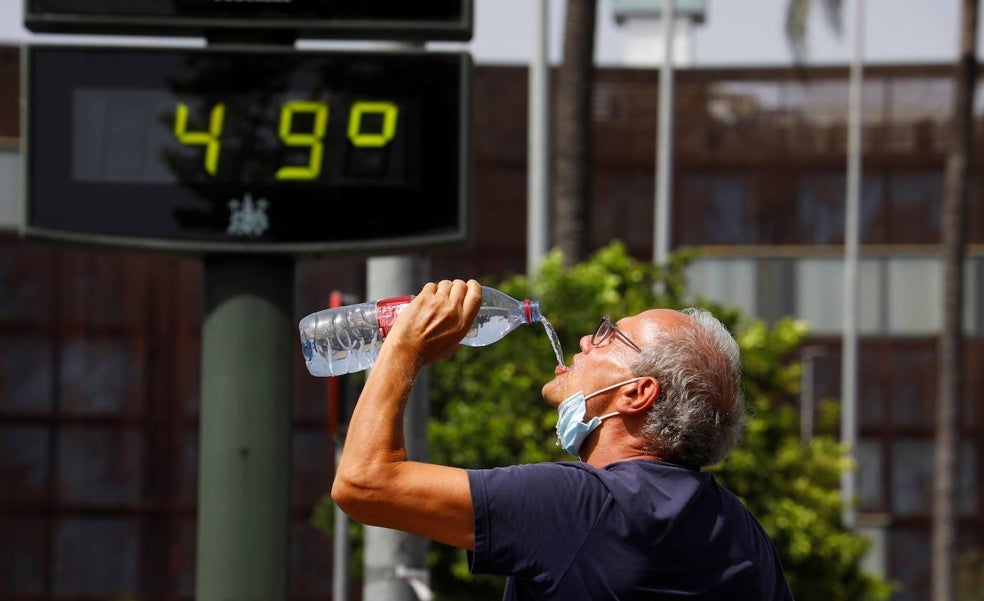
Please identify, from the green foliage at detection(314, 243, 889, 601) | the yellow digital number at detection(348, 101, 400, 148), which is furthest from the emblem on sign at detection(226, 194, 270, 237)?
the green foliage at detection(314, 243, 889, 601)

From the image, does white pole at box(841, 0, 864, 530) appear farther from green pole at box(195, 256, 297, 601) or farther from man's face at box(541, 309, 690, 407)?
man's face at box(541, 309, 690, 407)

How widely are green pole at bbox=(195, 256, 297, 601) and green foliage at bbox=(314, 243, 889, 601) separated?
757 centimetres

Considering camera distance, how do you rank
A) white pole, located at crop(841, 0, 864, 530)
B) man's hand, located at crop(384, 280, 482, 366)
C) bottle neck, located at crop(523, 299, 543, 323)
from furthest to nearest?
1. white pole, located at crop(841, 0, 864, 530)
2. bottle neck, located at crop(523, 299, 543, 323)
3. man's hand, located at crop(384, 280, 482, 366)

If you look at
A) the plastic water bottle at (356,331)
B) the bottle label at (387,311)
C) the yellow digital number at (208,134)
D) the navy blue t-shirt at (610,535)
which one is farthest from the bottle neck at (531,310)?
the yellow digital number at (208,134)

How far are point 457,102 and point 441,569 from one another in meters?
8.60

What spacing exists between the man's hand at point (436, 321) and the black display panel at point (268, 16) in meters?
2.34

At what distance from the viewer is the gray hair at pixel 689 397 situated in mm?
3414

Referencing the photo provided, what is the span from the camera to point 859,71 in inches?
1286

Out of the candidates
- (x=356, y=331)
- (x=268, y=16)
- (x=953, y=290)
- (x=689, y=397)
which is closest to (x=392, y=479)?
(x=689, y=397)

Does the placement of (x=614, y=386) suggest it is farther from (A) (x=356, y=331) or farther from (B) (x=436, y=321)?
(A) (x=356, y=331)

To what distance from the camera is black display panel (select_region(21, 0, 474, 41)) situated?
5.65 metres

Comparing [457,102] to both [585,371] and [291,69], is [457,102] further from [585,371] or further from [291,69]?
[585,371]

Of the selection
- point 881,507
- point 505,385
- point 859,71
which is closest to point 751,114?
point 859,71

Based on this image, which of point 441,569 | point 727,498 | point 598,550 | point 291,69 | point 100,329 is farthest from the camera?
point 100,329
